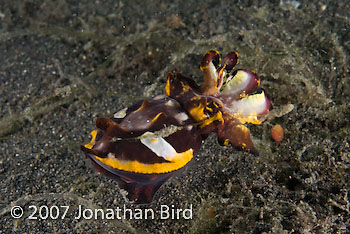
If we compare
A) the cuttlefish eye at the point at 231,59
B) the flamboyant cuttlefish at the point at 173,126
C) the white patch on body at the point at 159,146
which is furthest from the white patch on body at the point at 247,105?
the white patch on body at the point at 159,146

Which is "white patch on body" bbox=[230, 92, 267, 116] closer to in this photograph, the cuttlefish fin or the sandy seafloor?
the cuttlefish fin

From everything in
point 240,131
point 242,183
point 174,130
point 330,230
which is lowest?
point 330,230

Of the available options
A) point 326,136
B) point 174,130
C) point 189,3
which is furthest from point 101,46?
point 326,136

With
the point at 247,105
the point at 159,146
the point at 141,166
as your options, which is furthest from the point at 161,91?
the point at 141,166

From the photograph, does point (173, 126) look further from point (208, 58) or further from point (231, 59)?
point (231, 59)

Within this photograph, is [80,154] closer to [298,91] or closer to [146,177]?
[146,177]

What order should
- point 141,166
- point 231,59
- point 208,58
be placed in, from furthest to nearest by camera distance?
1. point 231,59
2. point 208,58
3. point 141,166
